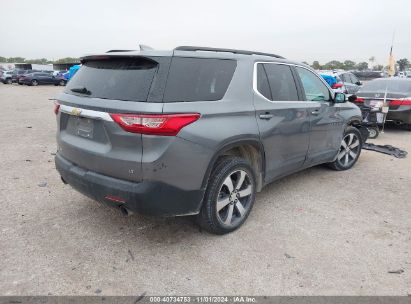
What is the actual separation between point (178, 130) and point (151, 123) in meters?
0.22

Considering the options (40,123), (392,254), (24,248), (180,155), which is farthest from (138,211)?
(40,123)

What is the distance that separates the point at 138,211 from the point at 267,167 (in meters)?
1.65

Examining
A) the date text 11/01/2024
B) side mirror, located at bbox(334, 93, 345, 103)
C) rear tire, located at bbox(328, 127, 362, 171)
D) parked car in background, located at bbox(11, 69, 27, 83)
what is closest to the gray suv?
the date text 11/01/2024

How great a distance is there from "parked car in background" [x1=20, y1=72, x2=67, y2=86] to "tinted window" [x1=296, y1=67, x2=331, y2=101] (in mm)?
32061

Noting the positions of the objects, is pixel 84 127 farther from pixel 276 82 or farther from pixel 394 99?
pixel 394 99

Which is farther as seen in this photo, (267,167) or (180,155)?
(267,167)

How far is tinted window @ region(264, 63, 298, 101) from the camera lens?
3914 millimetres

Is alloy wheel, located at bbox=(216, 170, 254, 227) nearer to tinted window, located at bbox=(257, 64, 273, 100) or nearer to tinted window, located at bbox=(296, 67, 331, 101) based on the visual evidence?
tinted window, located at bbox=(257, 64, 273, 100)

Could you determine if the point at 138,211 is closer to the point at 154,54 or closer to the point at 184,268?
the point at 184,268

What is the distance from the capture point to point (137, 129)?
2729 millimetres

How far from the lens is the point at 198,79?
308cm

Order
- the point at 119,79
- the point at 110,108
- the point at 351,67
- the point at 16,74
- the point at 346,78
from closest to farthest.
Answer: the point at 110,108
the point at 119,79
the point at 346,78
the point at 16,74
the point at 351,67

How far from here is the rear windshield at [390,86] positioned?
926 cm

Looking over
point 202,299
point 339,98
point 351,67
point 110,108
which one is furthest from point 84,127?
point 351,67
